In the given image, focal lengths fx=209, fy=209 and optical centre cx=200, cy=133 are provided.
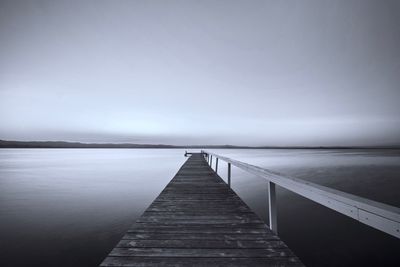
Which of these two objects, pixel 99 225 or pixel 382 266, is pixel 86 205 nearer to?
pixel 99 225

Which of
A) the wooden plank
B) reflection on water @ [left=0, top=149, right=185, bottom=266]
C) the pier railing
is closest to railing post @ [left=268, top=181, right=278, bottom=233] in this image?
the pier railing

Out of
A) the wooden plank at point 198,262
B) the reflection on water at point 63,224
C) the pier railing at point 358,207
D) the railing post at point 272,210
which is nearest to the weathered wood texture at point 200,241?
the wooden plank at point 198,262

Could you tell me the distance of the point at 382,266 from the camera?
5078mm

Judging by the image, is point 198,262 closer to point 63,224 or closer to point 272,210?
point 272,210

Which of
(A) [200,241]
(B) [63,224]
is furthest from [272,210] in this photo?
(B) [63,224]

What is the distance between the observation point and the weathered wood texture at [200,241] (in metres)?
2.18

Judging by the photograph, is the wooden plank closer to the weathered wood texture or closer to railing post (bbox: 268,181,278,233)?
the weathered wood texture

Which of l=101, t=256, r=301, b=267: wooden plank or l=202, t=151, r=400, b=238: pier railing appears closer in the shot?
l=202, t=151, r=400, b=238: pier railing

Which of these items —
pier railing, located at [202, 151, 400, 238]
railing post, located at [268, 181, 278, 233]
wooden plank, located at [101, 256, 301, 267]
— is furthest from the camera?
railing post, located at [268, 181, 278, 233]

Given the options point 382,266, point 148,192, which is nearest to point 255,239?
point 382,266

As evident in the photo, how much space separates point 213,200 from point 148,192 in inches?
387

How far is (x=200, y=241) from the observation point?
2.64 meters

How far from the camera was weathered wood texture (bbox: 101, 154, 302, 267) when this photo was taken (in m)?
2.18

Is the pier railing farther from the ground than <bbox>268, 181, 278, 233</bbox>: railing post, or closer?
farther from the ground
